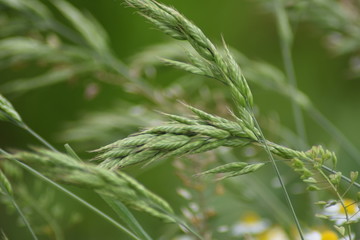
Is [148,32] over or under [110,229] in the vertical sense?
over

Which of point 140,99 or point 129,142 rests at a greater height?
point 129,142

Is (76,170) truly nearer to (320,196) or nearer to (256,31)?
(320,196)

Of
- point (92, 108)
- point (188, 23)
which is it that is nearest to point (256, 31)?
point (92, 108)

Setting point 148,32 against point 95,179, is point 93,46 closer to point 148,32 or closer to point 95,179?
point 95,179

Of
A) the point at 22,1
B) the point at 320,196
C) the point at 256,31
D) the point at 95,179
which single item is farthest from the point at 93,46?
A: the point at 256,31

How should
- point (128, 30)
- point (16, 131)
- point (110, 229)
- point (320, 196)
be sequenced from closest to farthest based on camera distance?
point (320, 196), point (110, 229), point (16, 131), point (128, 30)

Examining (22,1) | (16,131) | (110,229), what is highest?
(22,1)

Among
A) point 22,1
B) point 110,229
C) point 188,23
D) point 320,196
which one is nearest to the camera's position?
point 188,23

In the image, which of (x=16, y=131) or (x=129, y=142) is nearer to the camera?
(x=129, y=142)

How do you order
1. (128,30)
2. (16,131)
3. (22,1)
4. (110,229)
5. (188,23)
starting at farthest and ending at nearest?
(128,30)
(16,131)
(110,229)
(22,1)
(188,23)
